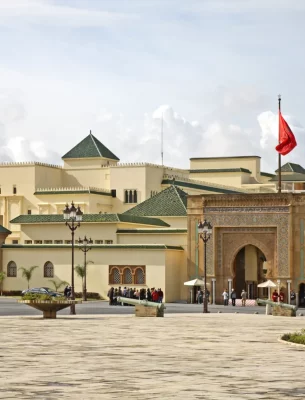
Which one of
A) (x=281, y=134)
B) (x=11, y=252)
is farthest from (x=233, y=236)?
(x=11, y=252)

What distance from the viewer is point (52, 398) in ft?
47.4

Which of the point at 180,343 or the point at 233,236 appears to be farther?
the point at 233,236

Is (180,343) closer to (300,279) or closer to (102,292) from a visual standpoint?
(300,279)

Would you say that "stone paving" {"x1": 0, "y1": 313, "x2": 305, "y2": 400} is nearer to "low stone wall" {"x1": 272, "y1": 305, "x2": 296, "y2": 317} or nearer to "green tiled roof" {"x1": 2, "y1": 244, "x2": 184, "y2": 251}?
"low stone wall" {"x1": 272, "y1": 305, "x2": 296, "y2": 317}

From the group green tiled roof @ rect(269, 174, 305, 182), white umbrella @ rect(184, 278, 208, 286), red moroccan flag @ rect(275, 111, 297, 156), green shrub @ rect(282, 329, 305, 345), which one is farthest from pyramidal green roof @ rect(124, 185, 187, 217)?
green shrub @ rect(282, 329, 305, 345)

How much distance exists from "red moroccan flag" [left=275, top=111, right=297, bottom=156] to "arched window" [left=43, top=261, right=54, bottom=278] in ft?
51.2

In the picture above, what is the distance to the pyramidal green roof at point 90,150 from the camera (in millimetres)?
91688

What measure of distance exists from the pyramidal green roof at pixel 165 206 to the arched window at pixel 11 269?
983cm

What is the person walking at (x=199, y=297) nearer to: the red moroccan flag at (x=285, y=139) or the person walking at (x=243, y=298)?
the person walking at (x=243, y=298)

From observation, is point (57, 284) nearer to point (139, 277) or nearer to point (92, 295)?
point (92, 295)

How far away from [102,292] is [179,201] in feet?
34.0

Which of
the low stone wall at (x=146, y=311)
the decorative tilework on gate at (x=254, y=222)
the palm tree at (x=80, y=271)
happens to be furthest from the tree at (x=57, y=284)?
the low stone wall at (x=146, y=311)

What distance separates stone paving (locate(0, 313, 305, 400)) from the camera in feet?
50.0

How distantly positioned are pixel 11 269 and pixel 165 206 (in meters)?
11.5
